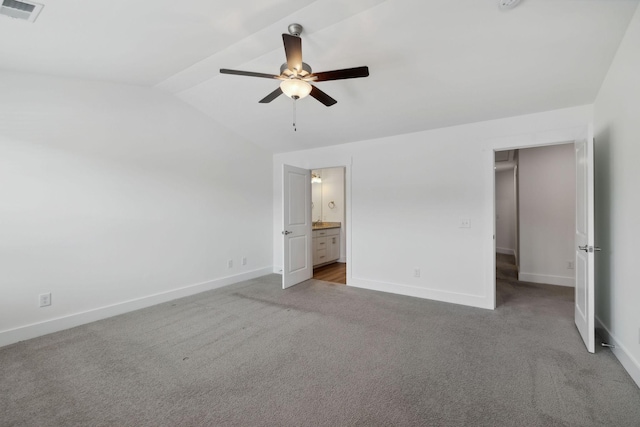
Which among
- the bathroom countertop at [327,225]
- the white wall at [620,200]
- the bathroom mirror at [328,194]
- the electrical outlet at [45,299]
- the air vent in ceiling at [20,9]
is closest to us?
the air vent in ceiling at [20,9]

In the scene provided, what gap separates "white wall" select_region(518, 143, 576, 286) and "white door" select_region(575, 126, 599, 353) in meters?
2.09

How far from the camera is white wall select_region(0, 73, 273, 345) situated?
2676 millimetres

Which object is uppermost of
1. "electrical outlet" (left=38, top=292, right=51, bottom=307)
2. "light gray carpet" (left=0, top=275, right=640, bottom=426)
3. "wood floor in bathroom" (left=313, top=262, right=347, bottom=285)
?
"electrical outlet" (left=38, top=292, right=51, bottom=307)

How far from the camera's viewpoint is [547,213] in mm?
4559

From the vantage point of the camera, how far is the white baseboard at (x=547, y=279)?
439 cm

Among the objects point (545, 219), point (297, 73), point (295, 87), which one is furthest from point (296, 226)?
point (545, 219)

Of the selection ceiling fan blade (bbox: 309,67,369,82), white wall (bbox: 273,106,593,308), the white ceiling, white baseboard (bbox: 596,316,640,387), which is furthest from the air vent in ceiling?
white baseboard (bbox: 596,316,640,387)

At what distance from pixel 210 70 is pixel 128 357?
303 cm

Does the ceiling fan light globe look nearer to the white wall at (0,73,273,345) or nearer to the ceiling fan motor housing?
the ceiling fan motor housing

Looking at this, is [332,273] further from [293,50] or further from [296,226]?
[293,50]

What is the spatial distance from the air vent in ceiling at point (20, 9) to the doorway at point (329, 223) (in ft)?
14.0

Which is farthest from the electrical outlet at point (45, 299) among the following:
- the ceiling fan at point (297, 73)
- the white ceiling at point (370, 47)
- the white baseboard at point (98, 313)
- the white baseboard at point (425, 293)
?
the white baseboard at point (425, 293)

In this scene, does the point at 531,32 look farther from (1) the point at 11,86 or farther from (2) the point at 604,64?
(1) the point at 11,86

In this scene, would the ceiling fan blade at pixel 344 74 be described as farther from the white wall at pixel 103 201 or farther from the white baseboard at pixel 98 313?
the white baseboard at pixel 98 313
